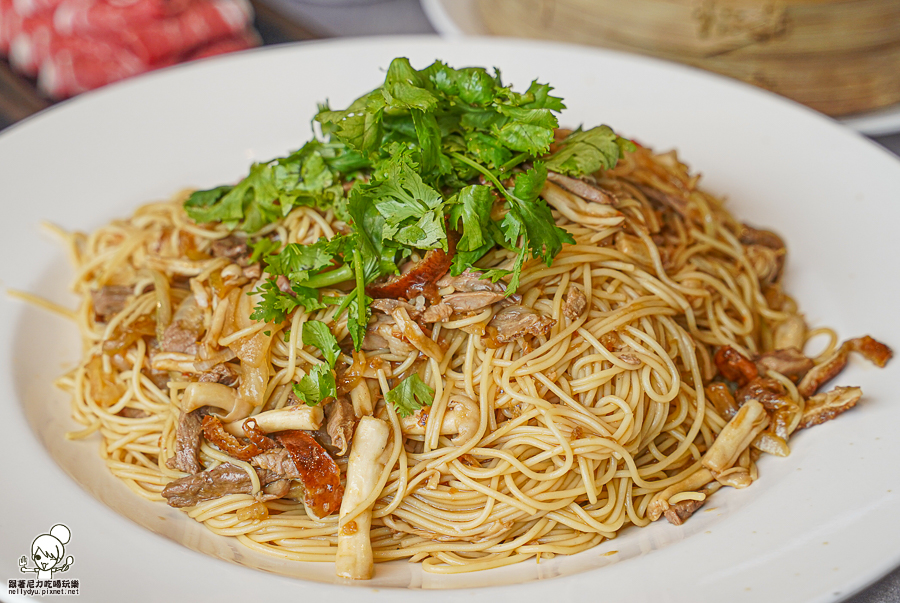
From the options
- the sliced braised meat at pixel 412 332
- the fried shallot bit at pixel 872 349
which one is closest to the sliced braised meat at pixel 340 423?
the sliced braised meat at pixel 412 332

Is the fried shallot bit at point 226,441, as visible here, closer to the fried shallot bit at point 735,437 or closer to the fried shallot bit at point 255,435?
the fried shallot bit at point 255,435

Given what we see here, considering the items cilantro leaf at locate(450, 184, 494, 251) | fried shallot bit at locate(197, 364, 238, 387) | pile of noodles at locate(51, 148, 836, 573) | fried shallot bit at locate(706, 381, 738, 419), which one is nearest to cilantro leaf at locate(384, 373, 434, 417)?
pile of noodles at locate(51, 148, 836, 573)

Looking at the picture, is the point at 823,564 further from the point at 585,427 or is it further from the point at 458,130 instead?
the point at 458,130

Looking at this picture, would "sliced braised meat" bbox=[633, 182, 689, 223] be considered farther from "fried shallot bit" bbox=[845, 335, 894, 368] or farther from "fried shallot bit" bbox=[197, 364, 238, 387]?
"fried shallot bit" bbox=[197, 364, 238, 387]

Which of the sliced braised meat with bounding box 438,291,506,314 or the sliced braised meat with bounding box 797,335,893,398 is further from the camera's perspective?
the sliced braised meat with bounding box 797,335,893,398

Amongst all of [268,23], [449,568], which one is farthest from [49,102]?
[449,568]

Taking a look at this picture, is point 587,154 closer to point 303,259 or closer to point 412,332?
point 412,332

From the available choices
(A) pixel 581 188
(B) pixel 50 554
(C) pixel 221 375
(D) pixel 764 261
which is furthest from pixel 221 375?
(D) pixel 764 261
